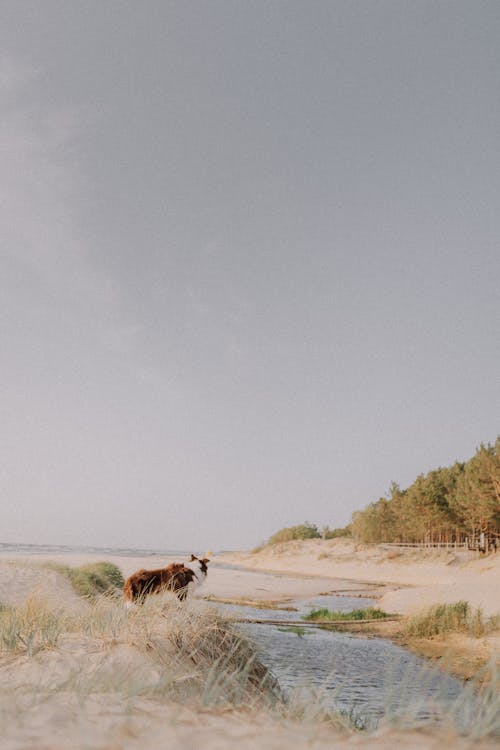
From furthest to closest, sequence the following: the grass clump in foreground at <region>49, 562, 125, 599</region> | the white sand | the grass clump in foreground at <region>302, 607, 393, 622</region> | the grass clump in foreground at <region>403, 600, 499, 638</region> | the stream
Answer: the white sand < the grass clump in foreground at <region>302, 607, 393, 622</region> < the grass clump in foreground at <region>49, 562, 125, 599</region> < the grass clump in foreground at <region>403, 600, 499, 638</region> < the stream

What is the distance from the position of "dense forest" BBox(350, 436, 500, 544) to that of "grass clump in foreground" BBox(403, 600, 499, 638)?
116 feet

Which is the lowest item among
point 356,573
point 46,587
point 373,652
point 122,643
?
point 356,573

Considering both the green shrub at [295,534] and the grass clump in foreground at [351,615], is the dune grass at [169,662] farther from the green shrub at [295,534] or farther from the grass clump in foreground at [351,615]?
the green shrub at [295,534]

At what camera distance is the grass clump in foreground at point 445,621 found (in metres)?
14.3

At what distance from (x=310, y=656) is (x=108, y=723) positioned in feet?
35.2

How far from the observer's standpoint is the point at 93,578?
20797 mm

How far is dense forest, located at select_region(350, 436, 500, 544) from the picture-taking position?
1971 inches

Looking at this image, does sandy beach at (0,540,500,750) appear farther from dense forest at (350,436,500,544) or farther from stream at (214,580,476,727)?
dense forest at (350,436,500,544)

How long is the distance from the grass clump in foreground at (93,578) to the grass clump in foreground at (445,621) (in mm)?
9344

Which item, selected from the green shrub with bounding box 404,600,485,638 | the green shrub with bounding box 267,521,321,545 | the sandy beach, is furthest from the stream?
the green shrub with bounding box 267,521,321,545

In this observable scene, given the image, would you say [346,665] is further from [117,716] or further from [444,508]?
[444,508]

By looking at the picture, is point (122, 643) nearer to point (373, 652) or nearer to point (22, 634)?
point (22, 634)

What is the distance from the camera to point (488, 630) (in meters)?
13.7

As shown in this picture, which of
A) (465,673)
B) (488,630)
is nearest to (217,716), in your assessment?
(465,673)
